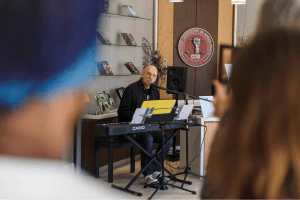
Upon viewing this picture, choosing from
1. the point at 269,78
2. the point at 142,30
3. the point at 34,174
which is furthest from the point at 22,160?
the point at 142,30

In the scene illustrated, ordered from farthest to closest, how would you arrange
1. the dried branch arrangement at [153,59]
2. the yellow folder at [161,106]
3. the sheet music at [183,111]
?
the dried branch arrangement at [153,59], the sheet music at [183,111], the yellow folder at [161,106]

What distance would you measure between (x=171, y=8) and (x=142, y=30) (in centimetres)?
71

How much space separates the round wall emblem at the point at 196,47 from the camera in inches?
212

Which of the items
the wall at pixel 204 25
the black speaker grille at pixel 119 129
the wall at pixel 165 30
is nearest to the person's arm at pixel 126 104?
the black speaker grille at pixel 119 129

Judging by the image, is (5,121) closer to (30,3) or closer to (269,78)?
(30,3)

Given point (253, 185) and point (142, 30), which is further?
point (142, 30)

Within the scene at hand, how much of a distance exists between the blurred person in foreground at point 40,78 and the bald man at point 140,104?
324 centimetres

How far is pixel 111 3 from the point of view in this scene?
0.38 m

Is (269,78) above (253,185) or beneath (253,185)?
above

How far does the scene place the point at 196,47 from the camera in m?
5.47

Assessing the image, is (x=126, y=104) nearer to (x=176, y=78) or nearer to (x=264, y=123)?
(x=176, y=78)

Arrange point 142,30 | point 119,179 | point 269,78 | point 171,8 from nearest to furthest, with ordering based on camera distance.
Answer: point 269,78, point 119,179, point 142,30, point 171,8

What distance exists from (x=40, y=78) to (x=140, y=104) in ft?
11.4

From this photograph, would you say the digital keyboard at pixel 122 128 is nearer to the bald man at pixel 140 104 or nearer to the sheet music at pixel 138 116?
the sheet music at pixel 138 116
